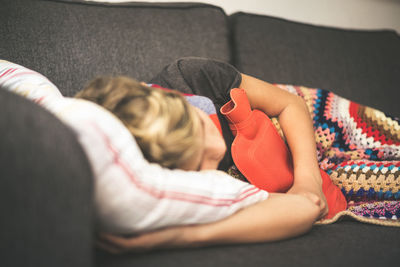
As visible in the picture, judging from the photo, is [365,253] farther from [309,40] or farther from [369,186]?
[309,40]

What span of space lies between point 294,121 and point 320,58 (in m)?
0.55

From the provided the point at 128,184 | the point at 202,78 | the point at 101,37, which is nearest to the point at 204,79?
the point at 202,78

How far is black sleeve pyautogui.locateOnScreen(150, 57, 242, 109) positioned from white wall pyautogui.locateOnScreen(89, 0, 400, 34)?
792 millimetres

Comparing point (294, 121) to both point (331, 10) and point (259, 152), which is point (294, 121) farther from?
point (331, 10)

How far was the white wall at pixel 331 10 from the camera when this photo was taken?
1.66m

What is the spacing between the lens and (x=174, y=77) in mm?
876

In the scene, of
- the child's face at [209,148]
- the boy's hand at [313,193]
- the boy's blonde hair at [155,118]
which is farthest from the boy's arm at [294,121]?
the boy's blonde hair at [155,118]

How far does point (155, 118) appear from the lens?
0.54 m

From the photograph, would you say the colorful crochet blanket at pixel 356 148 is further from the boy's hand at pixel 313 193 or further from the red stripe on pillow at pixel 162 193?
the red stripe on pillow at pixel 162 193

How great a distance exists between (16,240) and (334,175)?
86cm

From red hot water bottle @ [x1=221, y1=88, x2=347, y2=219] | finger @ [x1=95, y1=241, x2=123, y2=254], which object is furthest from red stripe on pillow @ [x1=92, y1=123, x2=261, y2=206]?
red hot water bottle @ [x1=221, y1=88, x2=347, y2=219]

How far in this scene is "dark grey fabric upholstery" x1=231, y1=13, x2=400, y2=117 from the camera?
1.29 meters

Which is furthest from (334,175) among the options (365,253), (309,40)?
(309,40)

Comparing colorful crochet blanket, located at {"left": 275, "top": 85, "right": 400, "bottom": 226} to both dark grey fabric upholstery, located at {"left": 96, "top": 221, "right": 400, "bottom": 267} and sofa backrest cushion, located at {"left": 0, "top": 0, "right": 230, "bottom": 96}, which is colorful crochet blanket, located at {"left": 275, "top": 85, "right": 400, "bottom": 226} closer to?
dark grey fabric upholstery, located at {"left": 96, "top": 221, "right": 400, "bottom": 267}
